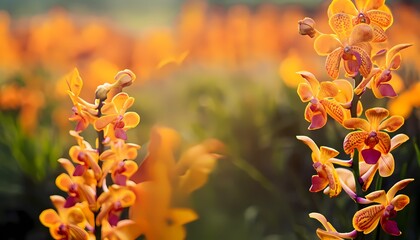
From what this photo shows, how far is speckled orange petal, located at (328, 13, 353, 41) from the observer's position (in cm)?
85

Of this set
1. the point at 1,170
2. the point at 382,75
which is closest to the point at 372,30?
the point at 382,75

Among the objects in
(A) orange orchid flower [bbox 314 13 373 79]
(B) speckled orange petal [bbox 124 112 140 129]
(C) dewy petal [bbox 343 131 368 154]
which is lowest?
(C) dewy petal [bbox 343 131 368 154]

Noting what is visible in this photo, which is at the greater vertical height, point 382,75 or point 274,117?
point 382,75

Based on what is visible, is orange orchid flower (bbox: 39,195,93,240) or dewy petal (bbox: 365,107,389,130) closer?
dewy petal (bbox: 365,107,389,130)

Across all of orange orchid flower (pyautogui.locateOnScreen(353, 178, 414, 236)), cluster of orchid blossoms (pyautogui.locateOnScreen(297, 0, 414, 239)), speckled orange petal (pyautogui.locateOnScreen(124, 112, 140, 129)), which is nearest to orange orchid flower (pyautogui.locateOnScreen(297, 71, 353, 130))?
cluster of orchid blossoms (pyautogui.locateOnScreen(297, 0, 414, 239))

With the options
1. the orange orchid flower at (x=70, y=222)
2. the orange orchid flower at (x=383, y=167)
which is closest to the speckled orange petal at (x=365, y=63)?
the orange orchid flower at (x=383, y=167)

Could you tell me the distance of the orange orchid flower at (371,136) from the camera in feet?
2.74

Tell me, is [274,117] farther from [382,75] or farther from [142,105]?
[382,75]

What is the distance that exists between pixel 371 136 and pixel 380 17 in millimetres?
146

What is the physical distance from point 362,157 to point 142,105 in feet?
1.42

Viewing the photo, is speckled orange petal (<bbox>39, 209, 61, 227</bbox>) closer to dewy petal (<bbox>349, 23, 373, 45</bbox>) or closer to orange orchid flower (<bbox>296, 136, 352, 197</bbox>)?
orange orchid flower (<bbox>296, 136, 352, 197</bbox>)

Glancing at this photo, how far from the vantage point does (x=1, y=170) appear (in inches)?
48.1

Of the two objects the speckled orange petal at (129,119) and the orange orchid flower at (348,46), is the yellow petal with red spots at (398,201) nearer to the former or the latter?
the orange orchid flower at (348,46)

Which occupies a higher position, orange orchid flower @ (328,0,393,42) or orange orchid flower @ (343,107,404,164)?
orange orchid flower @ (328,0,393,42)
